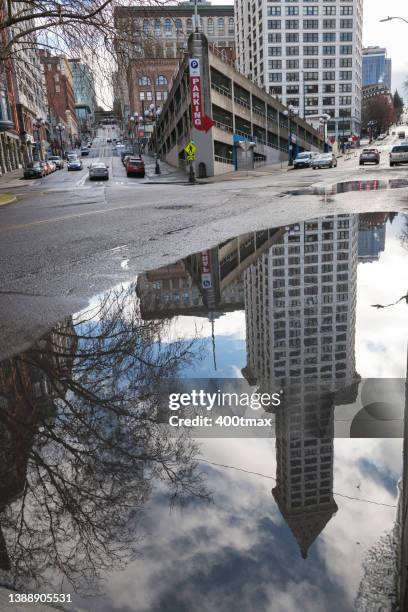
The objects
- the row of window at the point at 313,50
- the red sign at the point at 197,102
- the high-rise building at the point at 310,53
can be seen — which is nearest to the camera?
the red sign at the point at 197,102

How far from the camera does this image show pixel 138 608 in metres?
2.11

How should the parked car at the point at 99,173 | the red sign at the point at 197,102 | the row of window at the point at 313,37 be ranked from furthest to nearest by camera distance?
the row of window at the point at 313,37 < the parked car at the point at 99,173 < the red sign at the point at 197,102

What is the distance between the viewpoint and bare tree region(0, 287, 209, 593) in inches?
96.0

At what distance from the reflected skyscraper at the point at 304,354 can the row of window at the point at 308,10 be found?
124 m

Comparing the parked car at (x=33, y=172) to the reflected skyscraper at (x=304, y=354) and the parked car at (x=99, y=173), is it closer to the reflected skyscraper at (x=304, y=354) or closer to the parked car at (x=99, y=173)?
the parked car at (x=99, y=173)

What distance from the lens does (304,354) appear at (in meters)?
4.67

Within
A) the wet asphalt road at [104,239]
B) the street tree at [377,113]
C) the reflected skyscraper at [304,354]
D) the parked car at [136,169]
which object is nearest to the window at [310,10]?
the street tree at [377,113]

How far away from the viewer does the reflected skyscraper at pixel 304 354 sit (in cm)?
274

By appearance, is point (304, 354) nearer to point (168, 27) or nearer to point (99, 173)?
point (99, 173)

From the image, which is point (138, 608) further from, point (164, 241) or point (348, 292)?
point (164, 241)

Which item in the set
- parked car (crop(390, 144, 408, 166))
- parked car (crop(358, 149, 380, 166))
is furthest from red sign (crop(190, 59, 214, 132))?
parked car (crop(390, 144, 408, 166))

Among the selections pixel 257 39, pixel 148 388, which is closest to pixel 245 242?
pixel 148 388

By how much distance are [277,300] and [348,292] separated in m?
1.06

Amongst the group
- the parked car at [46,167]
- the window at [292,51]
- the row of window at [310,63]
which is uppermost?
the window at [292,51]
